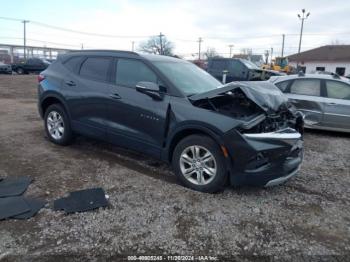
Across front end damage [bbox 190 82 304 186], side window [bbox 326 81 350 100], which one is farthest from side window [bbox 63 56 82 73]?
side window [bbox 326 81 350 100]

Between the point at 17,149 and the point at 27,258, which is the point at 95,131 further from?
the point at 27,258

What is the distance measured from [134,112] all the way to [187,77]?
983 mm

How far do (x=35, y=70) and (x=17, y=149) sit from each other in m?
29.5

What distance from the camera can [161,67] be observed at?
4.87 meters

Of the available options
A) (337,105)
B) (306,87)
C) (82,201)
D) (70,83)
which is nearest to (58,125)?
(70,83)

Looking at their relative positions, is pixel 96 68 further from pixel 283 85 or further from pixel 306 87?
pixel 306 87

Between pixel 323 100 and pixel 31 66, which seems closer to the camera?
pixel 323 100

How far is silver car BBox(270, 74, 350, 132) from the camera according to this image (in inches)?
303

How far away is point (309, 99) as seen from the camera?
7977mm

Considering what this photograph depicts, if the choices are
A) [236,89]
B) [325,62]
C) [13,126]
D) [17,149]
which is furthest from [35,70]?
[325,62]

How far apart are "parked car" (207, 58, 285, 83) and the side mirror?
39.3 ft

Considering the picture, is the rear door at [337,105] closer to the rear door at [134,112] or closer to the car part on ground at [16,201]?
the rear door at [134,112]

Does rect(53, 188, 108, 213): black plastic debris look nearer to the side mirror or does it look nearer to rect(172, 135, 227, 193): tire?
rect(172, 135, 227, 193): tire

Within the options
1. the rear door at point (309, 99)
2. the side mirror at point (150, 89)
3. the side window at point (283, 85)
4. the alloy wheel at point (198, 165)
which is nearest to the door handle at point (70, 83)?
the side mirror at point (150, 89)
